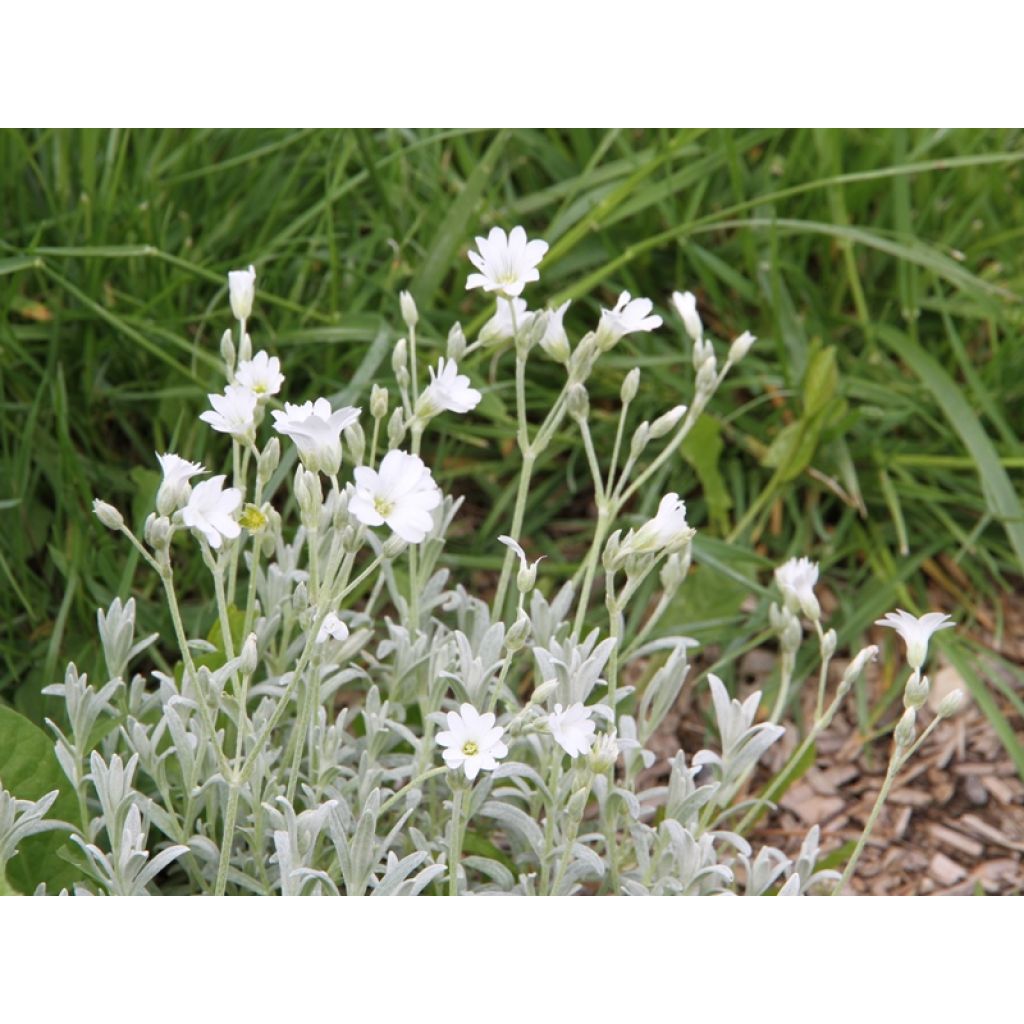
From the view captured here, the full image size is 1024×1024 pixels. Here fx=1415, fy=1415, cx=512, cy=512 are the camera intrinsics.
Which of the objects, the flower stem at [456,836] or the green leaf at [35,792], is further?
the green leaf at [35,792]

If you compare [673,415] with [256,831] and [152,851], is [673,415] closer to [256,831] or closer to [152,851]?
[256,831]

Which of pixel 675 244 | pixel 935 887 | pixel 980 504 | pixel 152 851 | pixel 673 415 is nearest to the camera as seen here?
pixel 673 415

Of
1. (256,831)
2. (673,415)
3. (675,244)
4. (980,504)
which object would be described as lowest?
(256,831)

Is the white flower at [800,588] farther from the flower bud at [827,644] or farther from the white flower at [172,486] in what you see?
the white flower at [172,486]

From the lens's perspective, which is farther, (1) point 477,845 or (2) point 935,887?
(2) point 935,887

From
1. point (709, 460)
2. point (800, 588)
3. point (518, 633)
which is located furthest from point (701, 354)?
point (709, 460)

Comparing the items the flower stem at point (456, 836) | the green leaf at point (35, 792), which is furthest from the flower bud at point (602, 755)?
the green leaf at point (35, 792)
